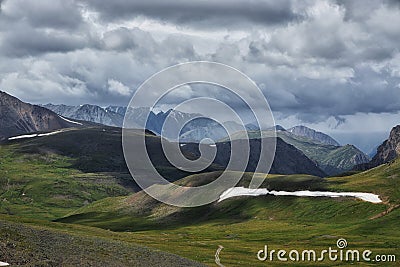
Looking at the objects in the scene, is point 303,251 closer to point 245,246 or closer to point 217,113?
point 245,246

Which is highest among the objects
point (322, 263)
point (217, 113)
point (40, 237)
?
point (217, 113)

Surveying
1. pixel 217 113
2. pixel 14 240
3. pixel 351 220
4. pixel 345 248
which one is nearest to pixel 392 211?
pixel 351 220

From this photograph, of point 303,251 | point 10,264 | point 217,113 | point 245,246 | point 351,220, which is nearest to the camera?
point 10,264

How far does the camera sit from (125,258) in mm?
83688

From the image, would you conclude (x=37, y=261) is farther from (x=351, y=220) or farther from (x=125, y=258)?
(x=351, y=220)

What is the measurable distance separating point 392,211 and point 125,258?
439ft

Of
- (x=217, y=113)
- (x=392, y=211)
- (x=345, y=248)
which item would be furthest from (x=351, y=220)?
(x=217, y=113)

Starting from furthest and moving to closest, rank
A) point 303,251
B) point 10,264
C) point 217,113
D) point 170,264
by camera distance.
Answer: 1. point 303,251
2. point 217,113
3. point 170,264
4. point 10,264

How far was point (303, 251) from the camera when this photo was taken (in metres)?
135

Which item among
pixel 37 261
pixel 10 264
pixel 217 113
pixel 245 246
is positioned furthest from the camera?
pixel 245 246

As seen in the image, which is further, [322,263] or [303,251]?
[303,251]

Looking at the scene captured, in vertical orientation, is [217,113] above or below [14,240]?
above

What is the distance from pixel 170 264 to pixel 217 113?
29.1 metres

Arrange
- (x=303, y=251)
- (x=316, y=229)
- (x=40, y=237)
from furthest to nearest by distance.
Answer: (x=316, y=229), (x=303, y=251), (x=40, y=237)
